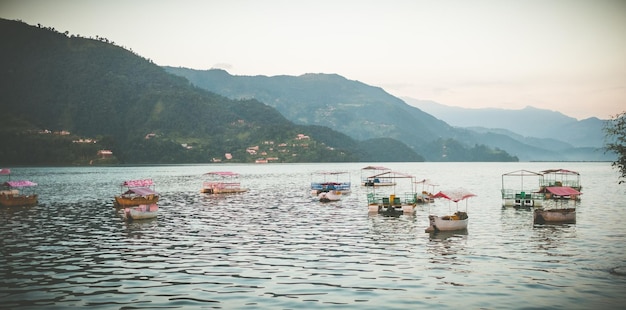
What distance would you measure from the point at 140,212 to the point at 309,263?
33.0m

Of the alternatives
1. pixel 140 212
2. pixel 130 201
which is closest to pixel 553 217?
pixel 140 212

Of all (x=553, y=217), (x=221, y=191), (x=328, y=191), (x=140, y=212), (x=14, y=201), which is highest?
(x=140, y=212)

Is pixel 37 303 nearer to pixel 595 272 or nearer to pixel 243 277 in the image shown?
pixel 243 277

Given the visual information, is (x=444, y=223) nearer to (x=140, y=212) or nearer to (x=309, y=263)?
(x=309, y=263)

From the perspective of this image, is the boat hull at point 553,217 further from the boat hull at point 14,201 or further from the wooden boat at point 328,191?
the boat hull at point 14,201

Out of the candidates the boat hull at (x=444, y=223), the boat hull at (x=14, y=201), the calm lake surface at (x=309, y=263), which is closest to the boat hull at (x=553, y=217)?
the calm lake surface at (x=309, y=263)

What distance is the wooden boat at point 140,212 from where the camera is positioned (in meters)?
58.0

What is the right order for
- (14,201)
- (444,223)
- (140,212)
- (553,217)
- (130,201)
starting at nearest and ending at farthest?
1. (444,223)
2. (553,217)
3. (140,212)
4. (130,201)
5. (14,201)

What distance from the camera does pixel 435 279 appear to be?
1118 inches

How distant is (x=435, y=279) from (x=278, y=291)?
9.50 m

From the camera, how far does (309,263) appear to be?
3312 centimetres

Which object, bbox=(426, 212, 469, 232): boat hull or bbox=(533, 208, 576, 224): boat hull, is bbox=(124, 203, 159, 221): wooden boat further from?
bbox=(533, 208, 576, 224): boat hull

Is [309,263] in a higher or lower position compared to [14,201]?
lower

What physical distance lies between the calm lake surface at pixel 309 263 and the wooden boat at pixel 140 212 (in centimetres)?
183
